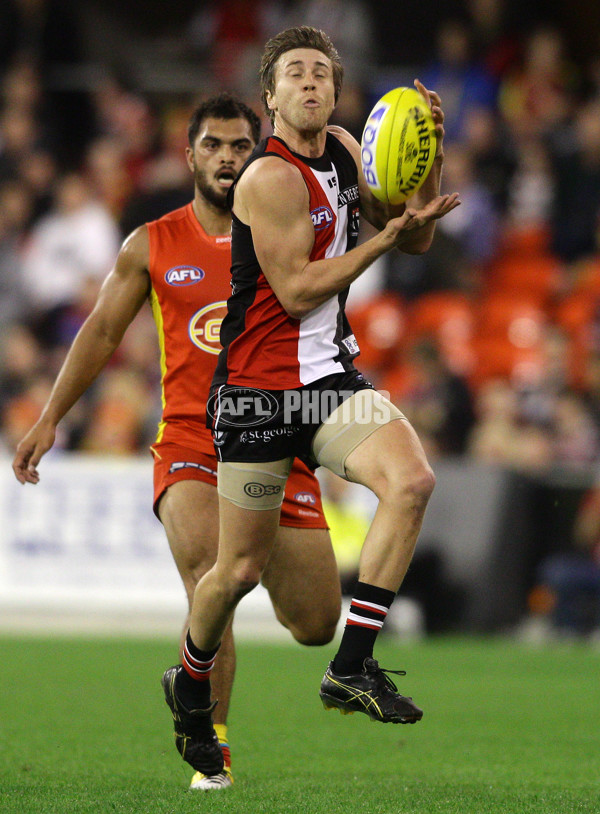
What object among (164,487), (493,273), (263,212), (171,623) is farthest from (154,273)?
(493,273)

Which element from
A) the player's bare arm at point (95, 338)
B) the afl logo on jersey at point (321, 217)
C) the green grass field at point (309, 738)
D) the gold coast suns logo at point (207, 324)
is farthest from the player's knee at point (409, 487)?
the player's bare arm at point (95, 338)

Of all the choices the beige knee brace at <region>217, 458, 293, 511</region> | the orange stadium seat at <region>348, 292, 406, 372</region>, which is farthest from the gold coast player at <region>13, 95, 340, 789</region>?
the orange stadium seat at <region>348, 292, 406, 372</region>

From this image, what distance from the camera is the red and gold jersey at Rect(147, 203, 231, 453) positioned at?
579cm

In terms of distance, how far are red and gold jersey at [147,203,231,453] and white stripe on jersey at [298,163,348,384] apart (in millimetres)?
1059

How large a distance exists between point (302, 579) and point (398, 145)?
1983mm

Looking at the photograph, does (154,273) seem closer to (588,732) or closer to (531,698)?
(588,732)

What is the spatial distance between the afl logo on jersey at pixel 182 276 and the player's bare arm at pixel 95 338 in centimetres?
13

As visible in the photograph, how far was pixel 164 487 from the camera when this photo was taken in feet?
18.8

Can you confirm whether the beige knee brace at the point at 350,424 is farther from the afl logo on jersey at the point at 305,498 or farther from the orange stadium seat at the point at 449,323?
the orange stadium seat at the point at 449,323

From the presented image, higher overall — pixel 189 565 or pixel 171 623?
pixel 189 565

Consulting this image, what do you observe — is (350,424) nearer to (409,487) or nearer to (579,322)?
(409,487)

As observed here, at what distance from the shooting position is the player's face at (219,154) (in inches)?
231

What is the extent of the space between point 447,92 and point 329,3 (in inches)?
77.3

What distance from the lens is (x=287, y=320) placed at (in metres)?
4.77
